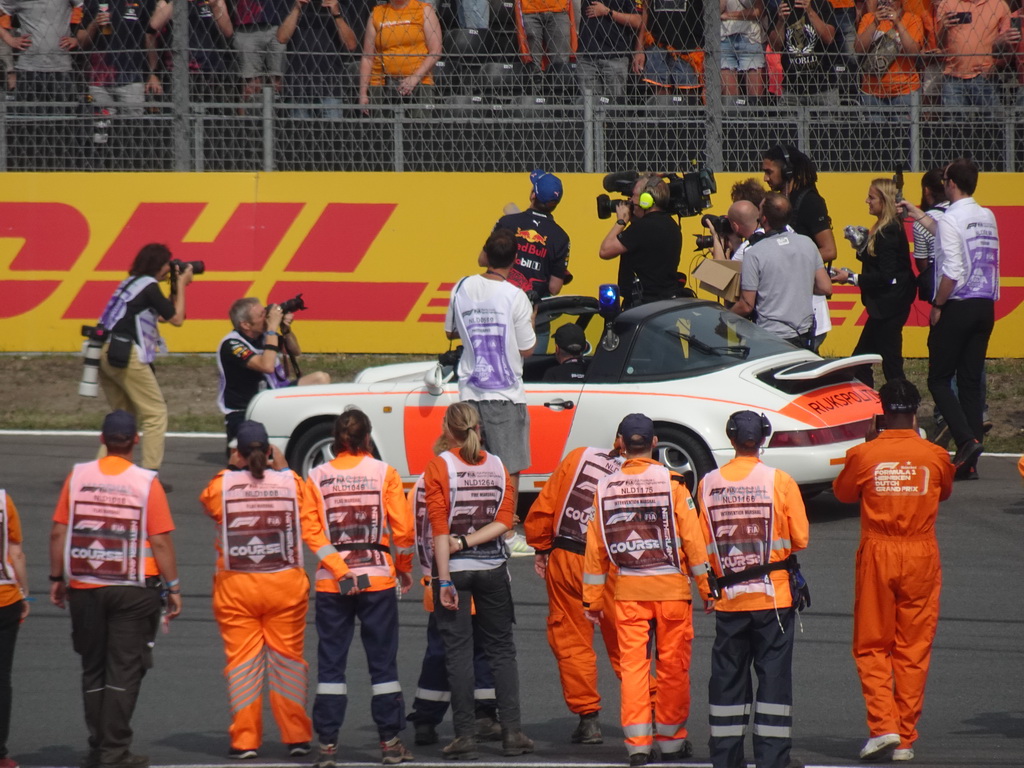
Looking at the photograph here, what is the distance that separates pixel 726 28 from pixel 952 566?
6.73 meters

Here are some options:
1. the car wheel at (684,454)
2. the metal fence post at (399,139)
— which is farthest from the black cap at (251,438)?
the metal fence post at (399,139)

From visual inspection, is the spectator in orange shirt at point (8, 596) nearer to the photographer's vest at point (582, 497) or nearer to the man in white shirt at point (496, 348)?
the photographer's vest at point (582, 497)

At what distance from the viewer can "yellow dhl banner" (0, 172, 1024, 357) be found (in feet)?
47.0

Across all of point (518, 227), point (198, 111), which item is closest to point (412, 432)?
point (518, 227)

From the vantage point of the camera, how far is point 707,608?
5.85 meters

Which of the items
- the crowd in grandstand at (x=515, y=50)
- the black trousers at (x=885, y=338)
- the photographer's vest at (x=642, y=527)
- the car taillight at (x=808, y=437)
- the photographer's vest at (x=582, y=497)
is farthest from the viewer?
the crowd in grandstand at (x=515, y=50)

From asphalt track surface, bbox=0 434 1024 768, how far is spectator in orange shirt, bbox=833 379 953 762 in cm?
32

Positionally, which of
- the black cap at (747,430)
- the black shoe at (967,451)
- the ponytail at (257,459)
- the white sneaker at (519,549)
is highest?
the black cap at (747,430)

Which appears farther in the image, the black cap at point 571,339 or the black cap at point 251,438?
the black cap at point 571,339

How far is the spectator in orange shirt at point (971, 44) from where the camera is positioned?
551 inches

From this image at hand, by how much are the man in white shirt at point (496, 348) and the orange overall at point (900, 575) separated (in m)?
2.92

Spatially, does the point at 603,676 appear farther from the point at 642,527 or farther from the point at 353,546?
the point at 353,546

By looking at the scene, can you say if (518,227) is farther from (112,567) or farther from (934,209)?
(112,567)

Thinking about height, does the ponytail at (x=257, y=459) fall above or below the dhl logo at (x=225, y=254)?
below
